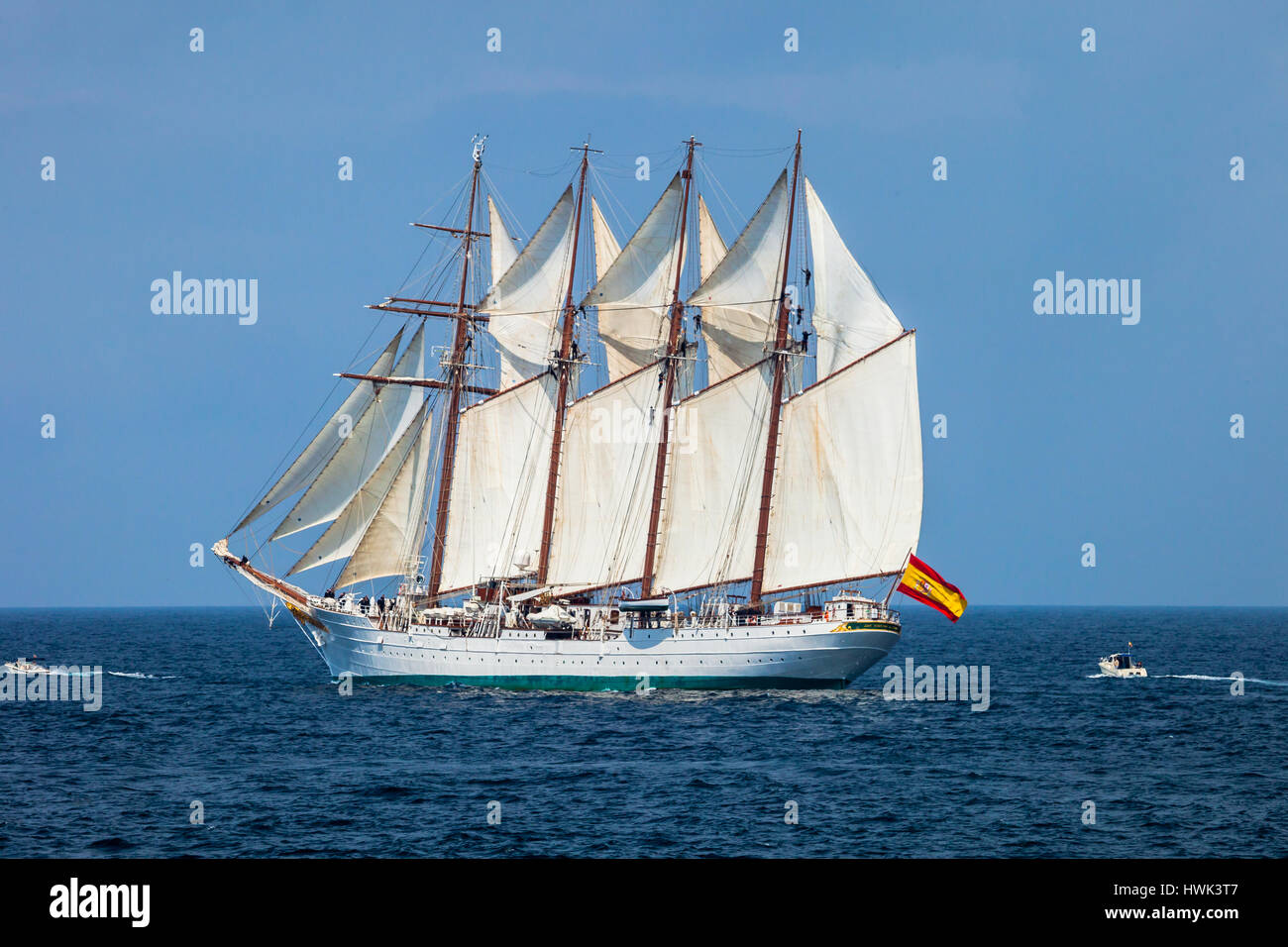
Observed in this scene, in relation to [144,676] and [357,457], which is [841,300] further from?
[144,676]

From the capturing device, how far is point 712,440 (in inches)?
2362

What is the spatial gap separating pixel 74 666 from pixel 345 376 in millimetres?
38678

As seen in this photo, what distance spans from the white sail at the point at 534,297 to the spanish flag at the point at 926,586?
70.6ft

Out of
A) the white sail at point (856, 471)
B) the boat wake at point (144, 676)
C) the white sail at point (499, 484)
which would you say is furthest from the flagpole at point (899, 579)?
the boat wake at point (144, 676)

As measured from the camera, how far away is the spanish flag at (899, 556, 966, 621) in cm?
5359

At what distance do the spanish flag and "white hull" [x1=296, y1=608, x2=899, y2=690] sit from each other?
105 inches

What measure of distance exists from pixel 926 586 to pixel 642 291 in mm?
19815

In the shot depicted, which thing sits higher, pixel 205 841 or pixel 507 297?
pixel 507 297

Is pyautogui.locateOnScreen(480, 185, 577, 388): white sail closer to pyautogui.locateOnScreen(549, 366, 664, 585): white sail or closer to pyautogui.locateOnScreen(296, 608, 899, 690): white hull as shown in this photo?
pyautogui.locateOnScreen(549, 366, 664, 585): white sail

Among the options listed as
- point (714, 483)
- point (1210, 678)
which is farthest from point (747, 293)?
point (1210, 678)

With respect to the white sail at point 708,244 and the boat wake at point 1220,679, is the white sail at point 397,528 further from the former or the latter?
the boat wake at point 1220,679
